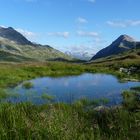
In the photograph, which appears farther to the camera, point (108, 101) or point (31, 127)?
point (108, 101)

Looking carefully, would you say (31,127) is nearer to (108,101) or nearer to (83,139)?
(83,139)

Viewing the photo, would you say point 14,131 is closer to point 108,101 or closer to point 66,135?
point 66,135

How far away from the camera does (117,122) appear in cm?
1194

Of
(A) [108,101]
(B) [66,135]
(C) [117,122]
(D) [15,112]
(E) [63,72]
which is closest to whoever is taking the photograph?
(B) [66,135]

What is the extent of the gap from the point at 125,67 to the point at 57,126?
61.7 metres

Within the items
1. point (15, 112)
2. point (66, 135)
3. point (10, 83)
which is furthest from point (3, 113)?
point (10, 83)

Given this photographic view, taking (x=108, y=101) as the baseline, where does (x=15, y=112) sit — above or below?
above

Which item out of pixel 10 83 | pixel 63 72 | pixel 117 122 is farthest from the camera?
pixel 63 72

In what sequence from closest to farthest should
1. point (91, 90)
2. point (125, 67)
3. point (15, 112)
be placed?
point (15, 112), point (91, 90), point (125, 67)

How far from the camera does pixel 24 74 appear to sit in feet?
184

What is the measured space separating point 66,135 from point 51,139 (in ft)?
1.13

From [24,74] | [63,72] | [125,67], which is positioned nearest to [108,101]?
[24,74]

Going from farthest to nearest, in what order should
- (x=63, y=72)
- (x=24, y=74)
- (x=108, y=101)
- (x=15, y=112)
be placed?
1. (x=63, y=72)
2. (x=24, y=74)
3. (x=108, y=101)
4. (x=15, y=112)

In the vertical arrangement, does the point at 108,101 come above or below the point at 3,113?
below
